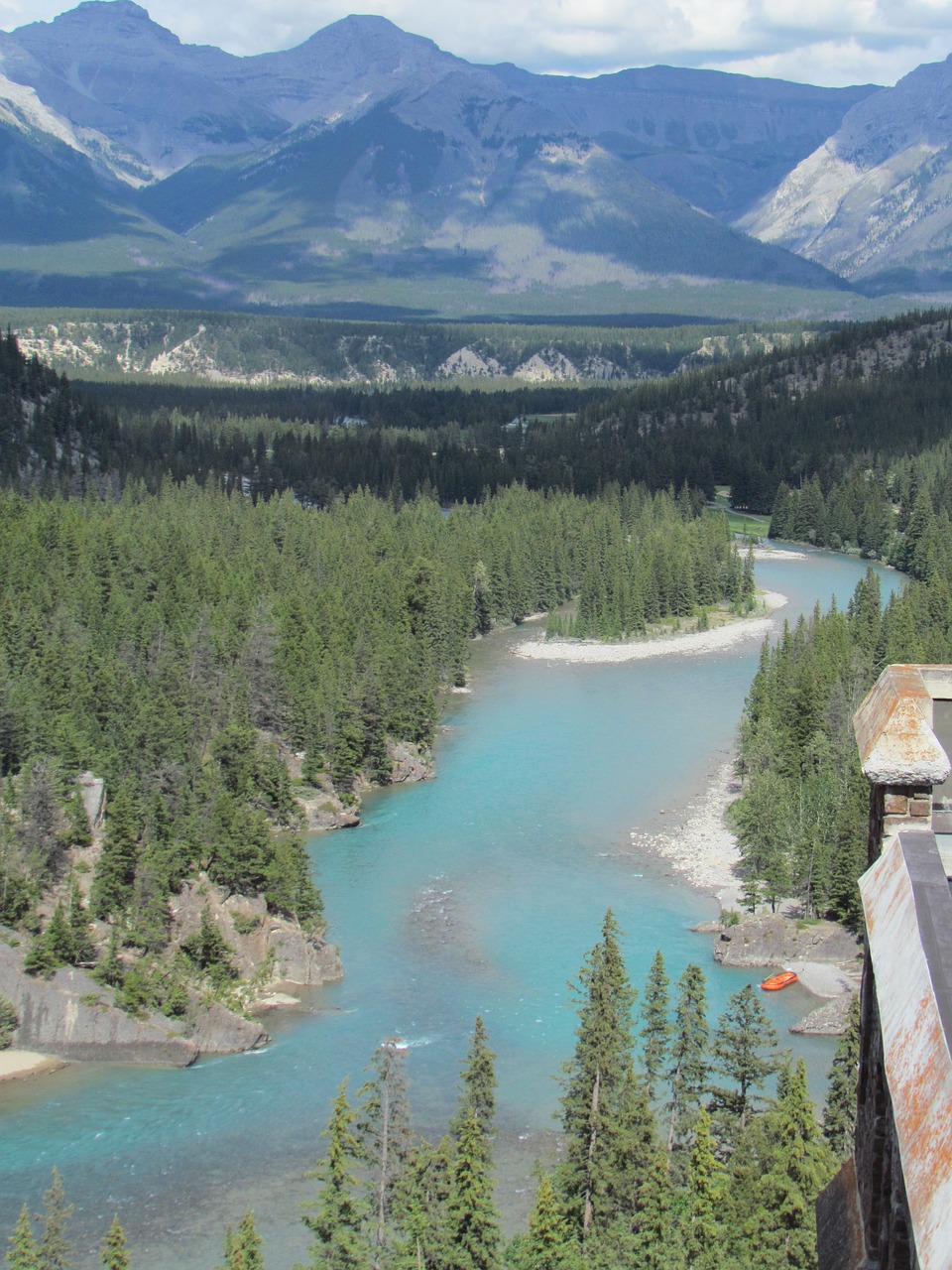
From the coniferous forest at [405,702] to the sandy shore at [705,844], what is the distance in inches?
54.3

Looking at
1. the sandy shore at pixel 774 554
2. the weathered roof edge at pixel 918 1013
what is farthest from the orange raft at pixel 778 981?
the sandy shore at pixel 774 554

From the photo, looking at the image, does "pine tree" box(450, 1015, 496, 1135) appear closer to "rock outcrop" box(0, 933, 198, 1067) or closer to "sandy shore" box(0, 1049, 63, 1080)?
"rock outcrop" box(0, 933, 198, 1067)

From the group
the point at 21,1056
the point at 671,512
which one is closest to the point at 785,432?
the point at 671,512

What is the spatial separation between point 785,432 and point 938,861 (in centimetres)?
19597

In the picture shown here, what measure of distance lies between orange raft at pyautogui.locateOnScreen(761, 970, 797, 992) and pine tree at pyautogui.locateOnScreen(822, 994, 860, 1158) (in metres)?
14.7

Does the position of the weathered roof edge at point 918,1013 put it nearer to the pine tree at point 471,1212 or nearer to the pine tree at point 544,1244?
the pine tree at point 544,1244

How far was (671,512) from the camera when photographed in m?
151

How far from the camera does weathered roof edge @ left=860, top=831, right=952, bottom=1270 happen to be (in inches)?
245

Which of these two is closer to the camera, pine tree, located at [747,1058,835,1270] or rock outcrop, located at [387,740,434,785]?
pine tree, located at [747,1058,835,1270]

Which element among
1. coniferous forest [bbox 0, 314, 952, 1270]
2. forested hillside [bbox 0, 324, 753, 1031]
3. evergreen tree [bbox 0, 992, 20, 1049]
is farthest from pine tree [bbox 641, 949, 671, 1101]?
evergreen tree [bbox 0, 992, 20, 1049]

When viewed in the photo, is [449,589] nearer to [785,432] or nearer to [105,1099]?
[105,1099]

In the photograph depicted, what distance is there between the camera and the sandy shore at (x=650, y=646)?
344ft

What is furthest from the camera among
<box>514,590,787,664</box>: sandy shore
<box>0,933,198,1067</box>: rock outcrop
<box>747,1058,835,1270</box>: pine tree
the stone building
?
<box>514,590,787,664</box>: sandy shore

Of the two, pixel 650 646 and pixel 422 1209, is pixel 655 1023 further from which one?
pixel 650 646
